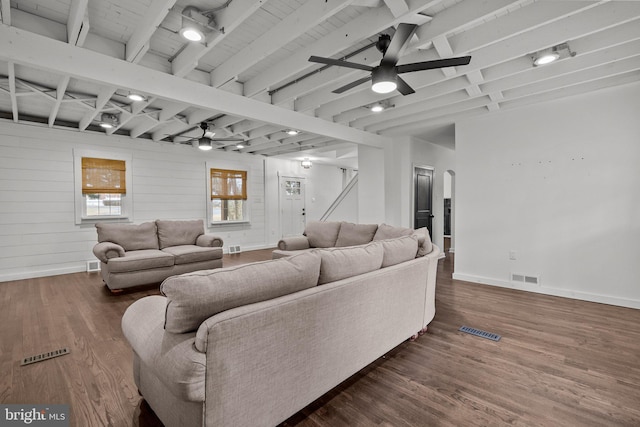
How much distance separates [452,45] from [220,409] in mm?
3454

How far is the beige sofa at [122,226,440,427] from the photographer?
4.05ft

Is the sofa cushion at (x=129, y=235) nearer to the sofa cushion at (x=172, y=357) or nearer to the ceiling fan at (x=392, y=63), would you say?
the sofa cushion at (x=172, y=357)

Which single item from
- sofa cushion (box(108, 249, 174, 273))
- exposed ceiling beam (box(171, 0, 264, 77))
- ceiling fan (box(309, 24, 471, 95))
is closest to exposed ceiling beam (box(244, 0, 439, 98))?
ceiling fan (box(309, 24, 471, 95))

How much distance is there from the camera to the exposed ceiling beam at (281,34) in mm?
2201

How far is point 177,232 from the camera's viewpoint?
5.32 metres

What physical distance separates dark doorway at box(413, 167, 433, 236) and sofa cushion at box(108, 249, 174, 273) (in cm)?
477

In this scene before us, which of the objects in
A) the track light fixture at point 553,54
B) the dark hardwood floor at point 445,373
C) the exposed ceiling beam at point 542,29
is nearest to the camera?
the dark hardwood floor at point 445,373

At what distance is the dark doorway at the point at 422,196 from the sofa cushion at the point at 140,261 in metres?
4.77

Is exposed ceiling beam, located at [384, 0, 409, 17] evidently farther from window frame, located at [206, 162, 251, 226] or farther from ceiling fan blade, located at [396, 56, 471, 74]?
window frame, located at [206, 162, 251, 226]

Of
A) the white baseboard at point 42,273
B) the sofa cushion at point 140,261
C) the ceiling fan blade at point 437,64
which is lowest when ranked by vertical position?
the white baseboard at point 42,273

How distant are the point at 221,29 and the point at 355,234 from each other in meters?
3.12

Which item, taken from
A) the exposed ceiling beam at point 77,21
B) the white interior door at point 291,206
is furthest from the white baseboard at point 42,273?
the white interior door at point 291,206

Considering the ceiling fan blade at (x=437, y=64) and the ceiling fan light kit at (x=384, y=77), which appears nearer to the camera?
the ceiling fan blade at (x=437, y=64)

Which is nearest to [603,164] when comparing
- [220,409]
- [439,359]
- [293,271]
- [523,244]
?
[523,244]
